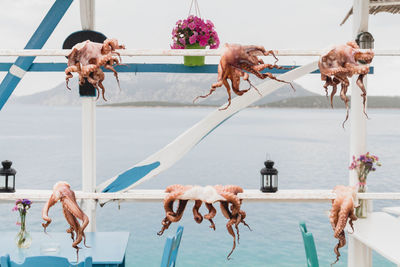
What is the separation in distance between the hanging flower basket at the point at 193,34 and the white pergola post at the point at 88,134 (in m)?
0.64

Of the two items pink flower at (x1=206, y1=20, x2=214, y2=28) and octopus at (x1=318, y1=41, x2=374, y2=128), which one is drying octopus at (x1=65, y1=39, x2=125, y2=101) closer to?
octopus at (x1=318, y1=41, x2=374, y2=128)

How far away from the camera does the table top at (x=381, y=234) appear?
2582mm

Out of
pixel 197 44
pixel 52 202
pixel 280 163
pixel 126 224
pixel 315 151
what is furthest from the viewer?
pixel 315 151

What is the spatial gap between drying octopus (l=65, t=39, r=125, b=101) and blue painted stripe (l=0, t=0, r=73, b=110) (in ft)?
5.99

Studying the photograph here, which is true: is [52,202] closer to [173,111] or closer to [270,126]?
[270,126]

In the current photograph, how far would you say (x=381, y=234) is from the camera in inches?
117

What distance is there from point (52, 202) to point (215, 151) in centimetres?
2121

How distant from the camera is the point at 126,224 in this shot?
1163 centimetres

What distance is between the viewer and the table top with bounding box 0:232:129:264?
2641mm

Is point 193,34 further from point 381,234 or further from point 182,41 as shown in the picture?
point 381,234

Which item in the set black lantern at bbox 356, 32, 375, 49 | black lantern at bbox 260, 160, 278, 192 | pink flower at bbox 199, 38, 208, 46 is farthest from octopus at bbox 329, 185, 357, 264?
black lantern at bbox 356, 32, 375, 49

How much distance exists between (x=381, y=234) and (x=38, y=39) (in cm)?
257

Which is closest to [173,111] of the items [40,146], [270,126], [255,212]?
[270,126]

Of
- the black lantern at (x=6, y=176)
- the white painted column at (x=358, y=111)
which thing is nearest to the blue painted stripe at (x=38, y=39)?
the black lantern at (x=6, y=176)
